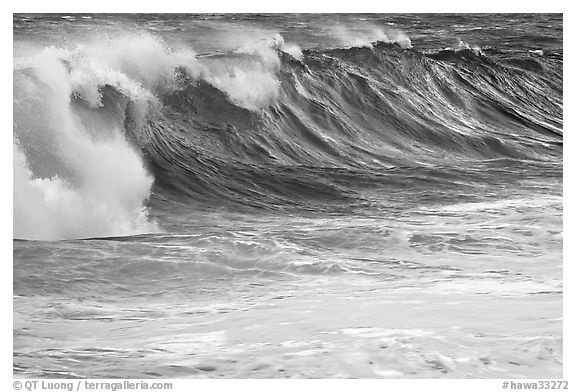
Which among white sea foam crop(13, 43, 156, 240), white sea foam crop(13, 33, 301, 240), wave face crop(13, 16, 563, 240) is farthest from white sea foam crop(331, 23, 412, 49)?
white sea foam crop(13, 43, 156, 240)

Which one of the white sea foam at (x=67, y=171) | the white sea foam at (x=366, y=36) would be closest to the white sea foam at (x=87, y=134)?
the white sea foam at (x=67, y=171)

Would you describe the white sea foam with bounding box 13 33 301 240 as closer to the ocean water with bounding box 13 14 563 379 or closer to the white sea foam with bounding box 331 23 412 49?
the ocean water with bounding box 13 14 563 379

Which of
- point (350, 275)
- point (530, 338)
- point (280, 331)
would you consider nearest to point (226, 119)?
point (350, 275)

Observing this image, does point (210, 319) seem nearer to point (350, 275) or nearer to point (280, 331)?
point (280, 331)

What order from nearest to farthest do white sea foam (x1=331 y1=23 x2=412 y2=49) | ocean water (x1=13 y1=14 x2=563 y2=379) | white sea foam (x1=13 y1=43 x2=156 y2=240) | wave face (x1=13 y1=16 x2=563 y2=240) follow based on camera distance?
ocean water (x1=13 y1=14 x2=563 y2=379) → white sea foam (x1=13 y1=43 x2=156 y2=240) → wave face (x1=13 y1=16 x2=563 y2=240) → white sea foam (x1=331 y1=23 x2=412 y2=49)

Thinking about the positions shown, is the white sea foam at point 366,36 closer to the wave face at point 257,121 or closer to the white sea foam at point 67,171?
the wave face at point 257,121

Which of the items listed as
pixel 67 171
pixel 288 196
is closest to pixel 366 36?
pixel 288 196

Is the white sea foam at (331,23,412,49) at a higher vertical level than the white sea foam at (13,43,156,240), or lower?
higher
